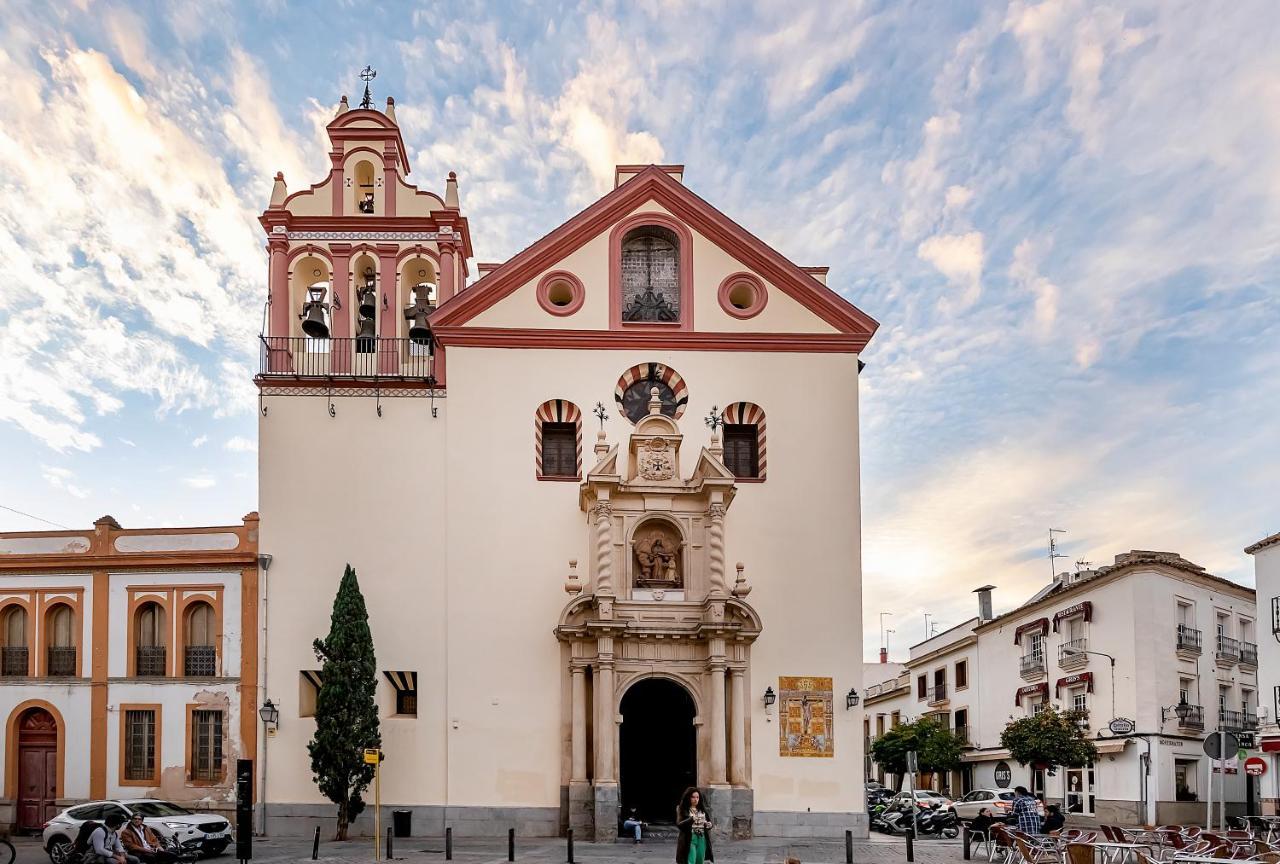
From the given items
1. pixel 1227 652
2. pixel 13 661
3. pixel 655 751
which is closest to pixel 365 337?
pixel 13 661

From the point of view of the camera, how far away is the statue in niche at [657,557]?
96.6 ft

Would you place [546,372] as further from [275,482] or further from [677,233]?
[275,482]

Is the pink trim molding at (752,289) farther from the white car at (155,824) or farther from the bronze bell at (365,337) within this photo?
the white car at (155,824)

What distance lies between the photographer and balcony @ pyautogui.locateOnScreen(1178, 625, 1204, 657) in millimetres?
42125

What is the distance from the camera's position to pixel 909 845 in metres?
24.2

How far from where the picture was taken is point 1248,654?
45250mm

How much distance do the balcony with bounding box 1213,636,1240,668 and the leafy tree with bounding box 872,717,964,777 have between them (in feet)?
39.3

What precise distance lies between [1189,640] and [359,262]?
A: 30.3m

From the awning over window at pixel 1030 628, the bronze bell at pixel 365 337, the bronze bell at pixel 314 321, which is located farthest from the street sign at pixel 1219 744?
the awning over window at pixel 1030 628

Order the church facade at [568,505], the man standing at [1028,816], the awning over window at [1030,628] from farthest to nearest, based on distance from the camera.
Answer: the awning over window at [1030,628] → the church facade at [568,505] → the man standing at [1028,816]

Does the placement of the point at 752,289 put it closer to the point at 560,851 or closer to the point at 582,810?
the point at 582,810

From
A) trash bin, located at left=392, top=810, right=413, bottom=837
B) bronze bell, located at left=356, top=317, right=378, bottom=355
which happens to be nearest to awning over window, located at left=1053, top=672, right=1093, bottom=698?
trash bin, located at left=392, top=810, right=413, bottom=837

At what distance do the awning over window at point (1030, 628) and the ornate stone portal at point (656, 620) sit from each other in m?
22.9

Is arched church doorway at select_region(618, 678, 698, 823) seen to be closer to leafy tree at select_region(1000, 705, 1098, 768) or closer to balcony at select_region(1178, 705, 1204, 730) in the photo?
leafy tree at select_region(1000, 705, 1098, 768)
